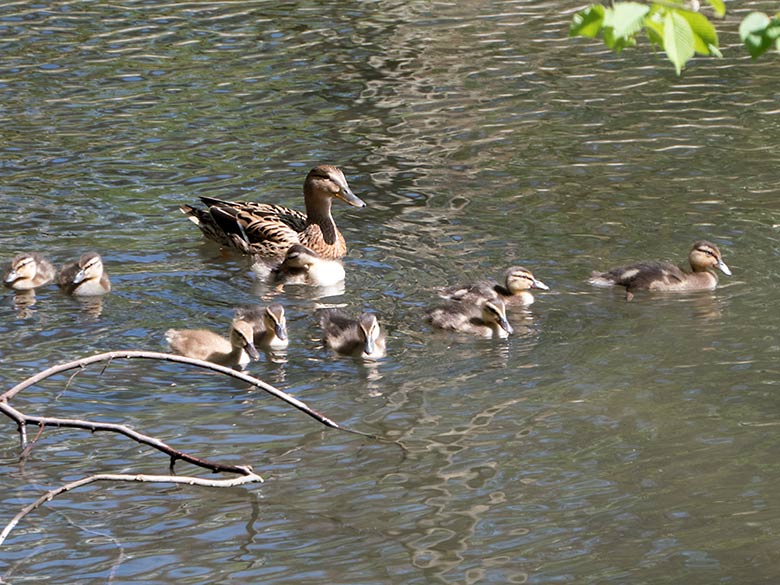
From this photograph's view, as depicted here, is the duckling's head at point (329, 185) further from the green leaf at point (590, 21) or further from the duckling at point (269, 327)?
the green leaf at point (590, 21)

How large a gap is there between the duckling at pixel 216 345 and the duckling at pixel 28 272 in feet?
4.72

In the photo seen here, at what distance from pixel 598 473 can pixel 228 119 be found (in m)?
7.77

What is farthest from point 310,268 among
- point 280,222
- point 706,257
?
point 706,257

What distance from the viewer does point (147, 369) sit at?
7668 mm

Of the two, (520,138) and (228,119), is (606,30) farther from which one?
(228,119)

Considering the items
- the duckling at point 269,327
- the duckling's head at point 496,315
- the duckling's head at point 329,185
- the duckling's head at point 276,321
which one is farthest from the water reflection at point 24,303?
the duckling's head at point 496,315

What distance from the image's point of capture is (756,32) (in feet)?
11.8

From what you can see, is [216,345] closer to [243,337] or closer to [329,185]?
[243,337]

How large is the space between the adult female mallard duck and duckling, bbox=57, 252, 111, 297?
3081mm

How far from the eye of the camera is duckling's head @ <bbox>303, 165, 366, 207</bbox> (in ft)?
33.7

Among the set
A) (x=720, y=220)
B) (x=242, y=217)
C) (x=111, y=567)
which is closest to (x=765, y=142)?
(x=720, y=220)

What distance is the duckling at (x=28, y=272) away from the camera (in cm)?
895

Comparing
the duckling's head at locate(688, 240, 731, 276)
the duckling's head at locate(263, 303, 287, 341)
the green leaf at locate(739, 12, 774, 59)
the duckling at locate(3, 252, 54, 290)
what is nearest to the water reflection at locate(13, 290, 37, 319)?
the duckling at locate(3, 252, 54, 290)

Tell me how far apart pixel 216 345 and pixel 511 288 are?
1.85 metres
